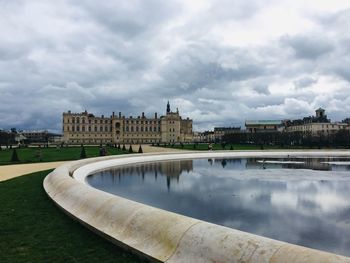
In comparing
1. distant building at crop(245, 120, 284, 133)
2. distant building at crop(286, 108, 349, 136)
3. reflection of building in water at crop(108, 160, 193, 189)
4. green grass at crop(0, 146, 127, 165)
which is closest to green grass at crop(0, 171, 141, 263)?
reflection of building in water at crop(108, 160, 193, 189)

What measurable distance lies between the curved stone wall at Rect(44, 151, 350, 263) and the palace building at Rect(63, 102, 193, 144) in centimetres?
10624

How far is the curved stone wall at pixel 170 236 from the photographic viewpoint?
3.63 m

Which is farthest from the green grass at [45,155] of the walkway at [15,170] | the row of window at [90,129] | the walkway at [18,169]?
the row of window at [90,129]

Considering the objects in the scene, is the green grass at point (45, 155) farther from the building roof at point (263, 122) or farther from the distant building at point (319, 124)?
the building roof at point (263, 122)

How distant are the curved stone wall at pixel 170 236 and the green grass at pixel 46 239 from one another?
0.17 metres

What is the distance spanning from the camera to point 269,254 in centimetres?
359

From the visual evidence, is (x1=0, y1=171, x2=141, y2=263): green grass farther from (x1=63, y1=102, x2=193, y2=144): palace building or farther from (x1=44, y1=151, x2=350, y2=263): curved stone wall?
(x1=63, y1=102, x2=193, y2=144): palace building

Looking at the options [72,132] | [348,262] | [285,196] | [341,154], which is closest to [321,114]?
[72,132]

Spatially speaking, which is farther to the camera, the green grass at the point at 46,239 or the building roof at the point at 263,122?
the building roof at the point at 263,122

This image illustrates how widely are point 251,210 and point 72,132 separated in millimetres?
110466

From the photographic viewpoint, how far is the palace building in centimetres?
11375

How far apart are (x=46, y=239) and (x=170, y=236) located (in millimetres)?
2042

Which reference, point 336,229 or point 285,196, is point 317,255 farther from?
point 285,196

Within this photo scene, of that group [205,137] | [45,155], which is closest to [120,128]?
[205,137]
